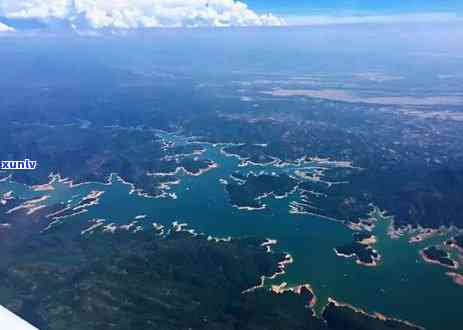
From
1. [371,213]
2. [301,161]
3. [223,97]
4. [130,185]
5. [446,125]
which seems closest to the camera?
[371,213]

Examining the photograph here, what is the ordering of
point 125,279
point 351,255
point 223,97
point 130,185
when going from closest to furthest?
point 125,279, point 351,255, point 130,185, point 223,97

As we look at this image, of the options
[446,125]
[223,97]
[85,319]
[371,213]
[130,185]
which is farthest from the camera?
[223,97]

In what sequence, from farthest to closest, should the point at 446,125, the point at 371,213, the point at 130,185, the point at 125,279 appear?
the point at 446,125
the point at 130,185
the point at 371,213
the point at 125,279

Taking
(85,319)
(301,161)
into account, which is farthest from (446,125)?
(85,319)

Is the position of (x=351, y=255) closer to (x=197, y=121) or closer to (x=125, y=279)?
(x=125, y=279)

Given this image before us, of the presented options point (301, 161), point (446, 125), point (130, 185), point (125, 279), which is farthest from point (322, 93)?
point (125, 279)

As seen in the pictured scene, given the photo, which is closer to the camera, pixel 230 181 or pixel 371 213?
pixel 371 213

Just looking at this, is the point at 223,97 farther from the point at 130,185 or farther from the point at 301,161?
the point at 130,185

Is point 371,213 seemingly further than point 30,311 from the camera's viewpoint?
Yes
